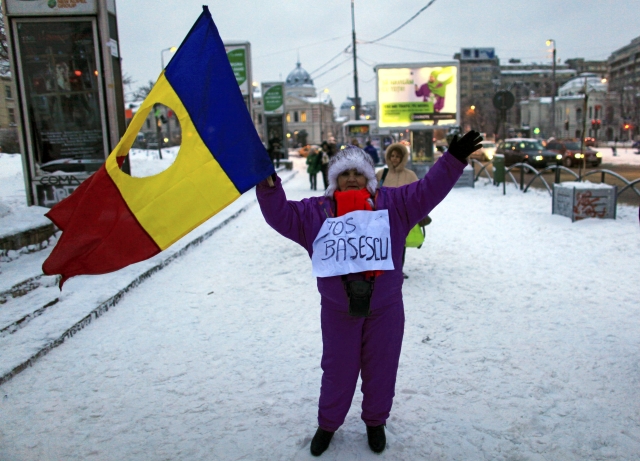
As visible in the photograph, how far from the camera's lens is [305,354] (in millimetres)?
4453

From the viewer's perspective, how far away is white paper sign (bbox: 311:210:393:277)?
2.83 metres

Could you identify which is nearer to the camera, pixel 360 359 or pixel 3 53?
pixel 360 359

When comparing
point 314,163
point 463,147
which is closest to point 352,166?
point 463,147

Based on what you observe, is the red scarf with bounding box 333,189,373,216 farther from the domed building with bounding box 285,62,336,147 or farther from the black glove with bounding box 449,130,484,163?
the domed building with bounding box 285,62,336,147

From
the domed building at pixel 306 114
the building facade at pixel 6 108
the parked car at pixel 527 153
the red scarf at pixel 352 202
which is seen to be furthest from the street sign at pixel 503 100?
the domed building at pixel 306 114

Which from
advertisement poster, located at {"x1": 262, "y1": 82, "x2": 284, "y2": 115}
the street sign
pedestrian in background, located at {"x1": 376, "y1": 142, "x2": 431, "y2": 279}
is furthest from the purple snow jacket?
advertisement poster, located at {"x1": 262, "y1": 82, "x2": 284, "y2": 115}

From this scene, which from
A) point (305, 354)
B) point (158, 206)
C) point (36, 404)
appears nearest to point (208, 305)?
point (305, 354)

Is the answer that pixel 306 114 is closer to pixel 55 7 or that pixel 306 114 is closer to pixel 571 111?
pixel 571 111

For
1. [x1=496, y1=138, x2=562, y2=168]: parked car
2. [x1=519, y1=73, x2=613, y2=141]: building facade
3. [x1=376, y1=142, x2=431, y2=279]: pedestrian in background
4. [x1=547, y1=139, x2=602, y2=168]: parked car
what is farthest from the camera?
[x1=519, y1=73, x2=613, y2=141]: building facade

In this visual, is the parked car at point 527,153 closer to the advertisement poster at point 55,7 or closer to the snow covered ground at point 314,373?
the snow covered ground at point 314,373

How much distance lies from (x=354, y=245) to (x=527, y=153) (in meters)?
25.5

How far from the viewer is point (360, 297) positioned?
2799 mm

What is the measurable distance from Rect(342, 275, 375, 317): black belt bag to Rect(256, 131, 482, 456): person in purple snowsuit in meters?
0.05

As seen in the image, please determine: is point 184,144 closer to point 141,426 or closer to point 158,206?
point 158,206
